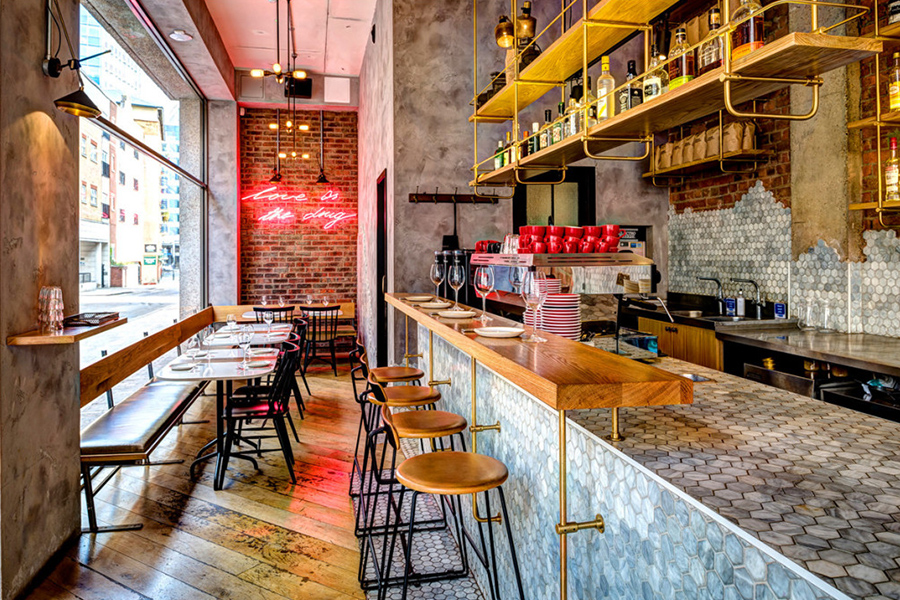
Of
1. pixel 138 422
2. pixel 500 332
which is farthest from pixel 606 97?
pixel 138 422

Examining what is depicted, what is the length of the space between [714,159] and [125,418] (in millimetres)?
4612

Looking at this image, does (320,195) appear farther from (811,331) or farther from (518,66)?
(811,331)

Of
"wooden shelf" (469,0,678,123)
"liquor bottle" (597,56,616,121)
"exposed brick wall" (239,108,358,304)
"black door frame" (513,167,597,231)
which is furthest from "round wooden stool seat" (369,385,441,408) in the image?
"exposed brick wall" (239,108,358,304)

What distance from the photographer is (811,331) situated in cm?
401

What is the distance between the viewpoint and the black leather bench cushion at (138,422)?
3.18 metres

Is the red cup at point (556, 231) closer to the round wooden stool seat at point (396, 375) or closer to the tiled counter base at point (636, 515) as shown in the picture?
the tiled counter base at point (636, 515)

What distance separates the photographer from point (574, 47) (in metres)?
3.10

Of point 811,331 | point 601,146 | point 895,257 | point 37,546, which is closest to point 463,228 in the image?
point 601,146

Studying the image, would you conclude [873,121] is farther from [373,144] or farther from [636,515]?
[373,144]

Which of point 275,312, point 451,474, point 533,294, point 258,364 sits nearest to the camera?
point 451,474

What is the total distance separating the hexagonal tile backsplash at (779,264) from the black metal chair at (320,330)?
4309 mm

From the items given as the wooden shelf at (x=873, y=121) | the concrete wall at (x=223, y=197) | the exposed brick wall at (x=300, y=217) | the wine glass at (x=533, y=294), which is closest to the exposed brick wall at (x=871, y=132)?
the wooden shelf at (x=873, y=121)

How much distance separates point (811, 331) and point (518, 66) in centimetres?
270

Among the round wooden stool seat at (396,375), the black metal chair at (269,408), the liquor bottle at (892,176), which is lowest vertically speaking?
the black metal chair at (269,408)
